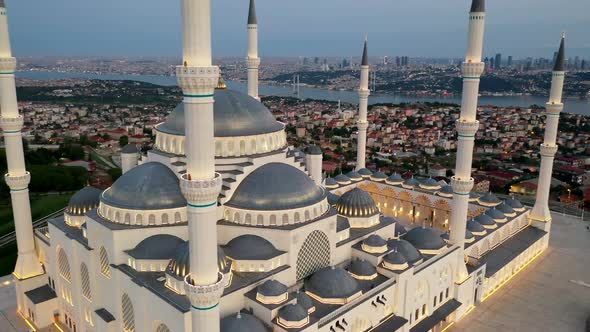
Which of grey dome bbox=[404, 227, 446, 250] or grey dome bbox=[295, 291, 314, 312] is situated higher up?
grey dome bbox=[404, 227, 446, 250]

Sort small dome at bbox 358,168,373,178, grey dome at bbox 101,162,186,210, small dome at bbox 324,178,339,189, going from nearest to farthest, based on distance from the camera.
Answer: grey dome at bbox 101,162,186,210
small dome at bbox 324,178,339,189
small dome at bbox 358,168,373,178

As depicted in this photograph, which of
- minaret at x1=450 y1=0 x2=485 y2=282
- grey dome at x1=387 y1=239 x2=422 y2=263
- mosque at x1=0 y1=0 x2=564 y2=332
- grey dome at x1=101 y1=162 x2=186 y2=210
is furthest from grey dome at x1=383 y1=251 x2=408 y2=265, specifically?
grey dome at x1=101 y1=162 x2=186 y2=210

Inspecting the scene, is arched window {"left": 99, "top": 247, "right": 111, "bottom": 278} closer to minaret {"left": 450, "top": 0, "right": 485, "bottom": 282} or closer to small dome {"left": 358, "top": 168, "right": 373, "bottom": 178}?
minaret {"left": 450, "top": 0, "right": 485, "bottom": 282}

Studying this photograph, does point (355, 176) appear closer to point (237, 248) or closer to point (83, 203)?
point (237, 248)

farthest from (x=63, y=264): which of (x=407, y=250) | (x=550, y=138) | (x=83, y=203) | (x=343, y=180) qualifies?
(x=550, y=138)

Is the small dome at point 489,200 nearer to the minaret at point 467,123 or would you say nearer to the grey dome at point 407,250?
the minaret at point 467,123

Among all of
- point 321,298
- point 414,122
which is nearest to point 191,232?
point 321,298
